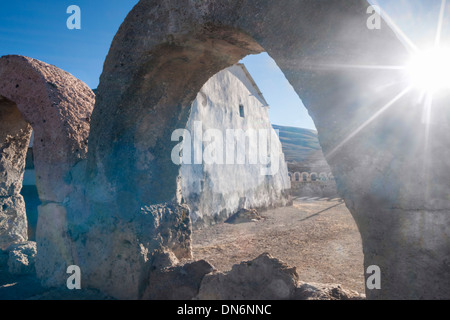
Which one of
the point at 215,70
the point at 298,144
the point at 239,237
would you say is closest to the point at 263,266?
the point at 215,70

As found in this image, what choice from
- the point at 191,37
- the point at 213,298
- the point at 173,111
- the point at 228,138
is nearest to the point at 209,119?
the point at 228,138

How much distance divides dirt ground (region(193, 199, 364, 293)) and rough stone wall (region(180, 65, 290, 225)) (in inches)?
31.5

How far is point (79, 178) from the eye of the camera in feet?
9.25

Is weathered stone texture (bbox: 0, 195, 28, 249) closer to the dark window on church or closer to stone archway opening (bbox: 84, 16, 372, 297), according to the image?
stone archway opening (bbox: 84, 16, 372, 297)

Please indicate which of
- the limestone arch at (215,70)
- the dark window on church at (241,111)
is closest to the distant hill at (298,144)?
the dark window on church at (241,111)

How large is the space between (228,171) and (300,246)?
398 centimetres

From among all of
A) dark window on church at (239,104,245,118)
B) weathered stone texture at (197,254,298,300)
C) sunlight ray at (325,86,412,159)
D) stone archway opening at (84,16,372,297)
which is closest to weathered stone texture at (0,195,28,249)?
stone archway opening at (84,16,372,297)

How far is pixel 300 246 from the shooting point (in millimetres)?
4648

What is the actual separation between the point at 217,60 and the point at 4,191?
3.70 m

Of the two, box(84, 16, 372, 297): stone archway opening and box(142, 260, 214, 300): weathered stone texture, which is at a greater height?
box(84, 16, 372, 297): stone archway opening

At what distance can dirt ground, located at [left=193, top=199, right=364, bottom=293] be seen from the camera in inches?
137

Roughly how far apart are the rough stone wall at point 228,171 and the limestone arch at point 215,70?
12.8 feet

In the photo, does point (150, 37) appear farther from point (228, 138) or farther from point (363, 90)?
point (228, 138)

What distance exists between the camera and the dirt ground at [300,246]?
3.49 meters
